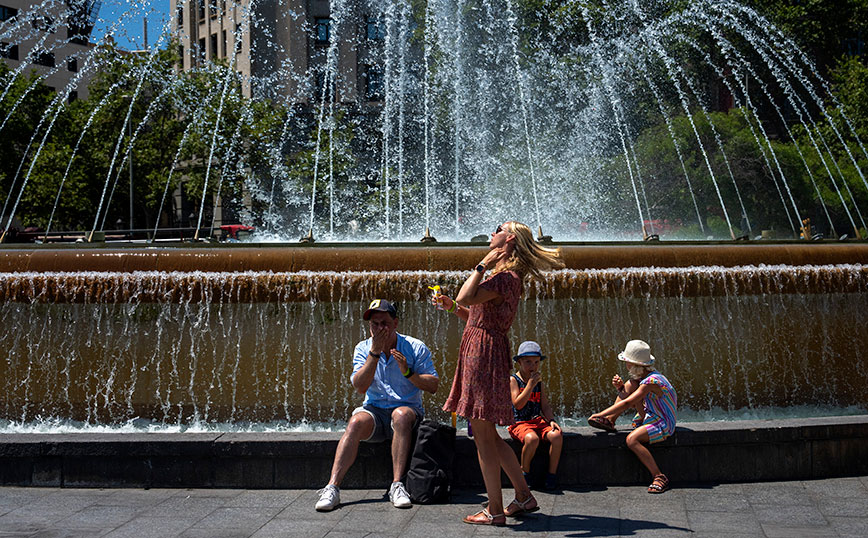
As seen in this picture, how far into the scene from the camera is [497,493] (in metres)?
5.34

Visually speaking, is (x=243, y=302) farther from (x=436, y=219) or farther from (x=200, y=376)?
(x=436, y=219)

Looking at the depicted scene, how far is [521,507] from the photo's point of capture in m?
5.46

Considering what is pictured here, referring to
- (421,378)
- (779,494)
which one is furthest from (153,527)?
(779,494)

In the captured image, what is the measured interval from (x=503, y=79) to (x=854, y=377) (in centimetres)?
2591

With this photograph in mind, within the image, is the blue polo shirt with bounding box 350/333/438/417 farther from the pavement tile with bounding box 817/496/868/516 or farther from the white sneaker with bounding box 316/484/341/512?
the pavement tile with bounding box 817/496/868/516

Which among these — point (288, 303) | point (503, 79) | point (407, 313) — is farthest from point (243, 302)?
point (503, 79)

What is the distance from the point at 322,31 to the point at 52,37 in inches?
1064

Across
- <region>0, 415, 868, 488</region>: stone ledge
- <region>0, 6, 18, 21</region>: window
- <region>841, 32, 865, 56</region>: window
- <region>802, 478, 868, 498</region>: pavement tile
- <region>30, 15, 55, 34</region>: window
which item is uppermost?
<region>0, 6, 18, 21</region>: window

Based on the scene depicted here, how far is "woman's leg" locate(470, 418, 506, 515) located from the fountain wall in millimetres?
2333

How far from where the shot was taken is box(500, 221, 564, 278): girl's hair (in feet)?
17.5

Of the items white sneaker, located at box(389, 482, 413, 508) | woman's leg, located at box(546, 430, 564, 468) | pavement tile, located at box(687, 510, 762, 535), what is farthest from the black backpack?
pavement tile, located at box(687, 510, 762, 535)

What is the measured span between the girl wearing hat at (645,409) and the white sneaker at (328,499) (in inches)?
69.5

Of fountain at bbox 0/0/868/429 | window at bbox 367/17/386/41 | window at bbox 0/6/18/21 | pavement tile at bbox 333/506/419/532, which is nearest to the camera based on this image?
pavement tile at bbox 333/506/419/532

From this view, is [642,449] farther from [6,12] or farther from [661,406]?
[6,12]
